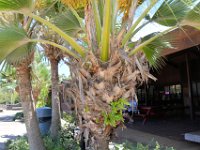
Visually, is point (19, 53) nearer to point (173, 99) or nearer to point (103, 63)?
point (103, 63)

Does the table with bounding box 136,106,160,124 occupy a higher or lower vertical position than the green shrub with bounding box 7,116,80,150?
higher

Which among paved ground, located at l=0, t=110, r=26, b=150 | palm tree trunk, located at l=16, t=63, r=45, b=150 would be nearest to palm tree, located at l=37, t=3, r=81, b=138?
palm tree trunk, located at l=16, t=63, r=45, b=150

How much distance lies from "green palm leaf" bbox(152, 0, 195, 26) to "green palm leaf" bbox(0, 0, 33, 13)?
2.48m

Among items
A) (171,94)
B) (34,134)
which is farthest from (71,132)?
(171,94)

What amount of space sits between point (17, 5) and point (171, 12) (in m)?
2.96

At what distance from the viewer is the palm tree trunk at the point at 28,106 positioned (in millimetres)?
7176

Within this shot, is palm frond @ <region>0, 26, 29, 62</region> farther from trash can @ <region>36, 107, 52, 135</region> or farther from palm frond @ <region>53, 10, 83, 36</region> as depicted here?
trash can @ <region>36, 107, 52, 135</region>

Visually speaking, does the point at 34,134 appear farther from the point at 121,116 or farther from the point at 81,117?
the point at 121,116

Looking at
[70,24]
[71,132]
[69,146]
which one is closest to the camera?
[70,24]

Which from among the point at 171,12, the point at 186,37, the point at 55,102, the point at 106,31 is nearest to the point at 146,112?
the point at 186,37

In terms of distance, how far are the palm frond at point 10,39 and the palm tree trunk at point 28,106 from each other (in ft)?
4.97

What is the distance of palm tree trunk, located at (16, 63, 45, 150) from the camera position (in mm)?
7176

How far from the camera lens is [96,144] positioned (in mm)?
5344

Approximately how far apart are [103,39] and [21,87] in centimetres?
303
